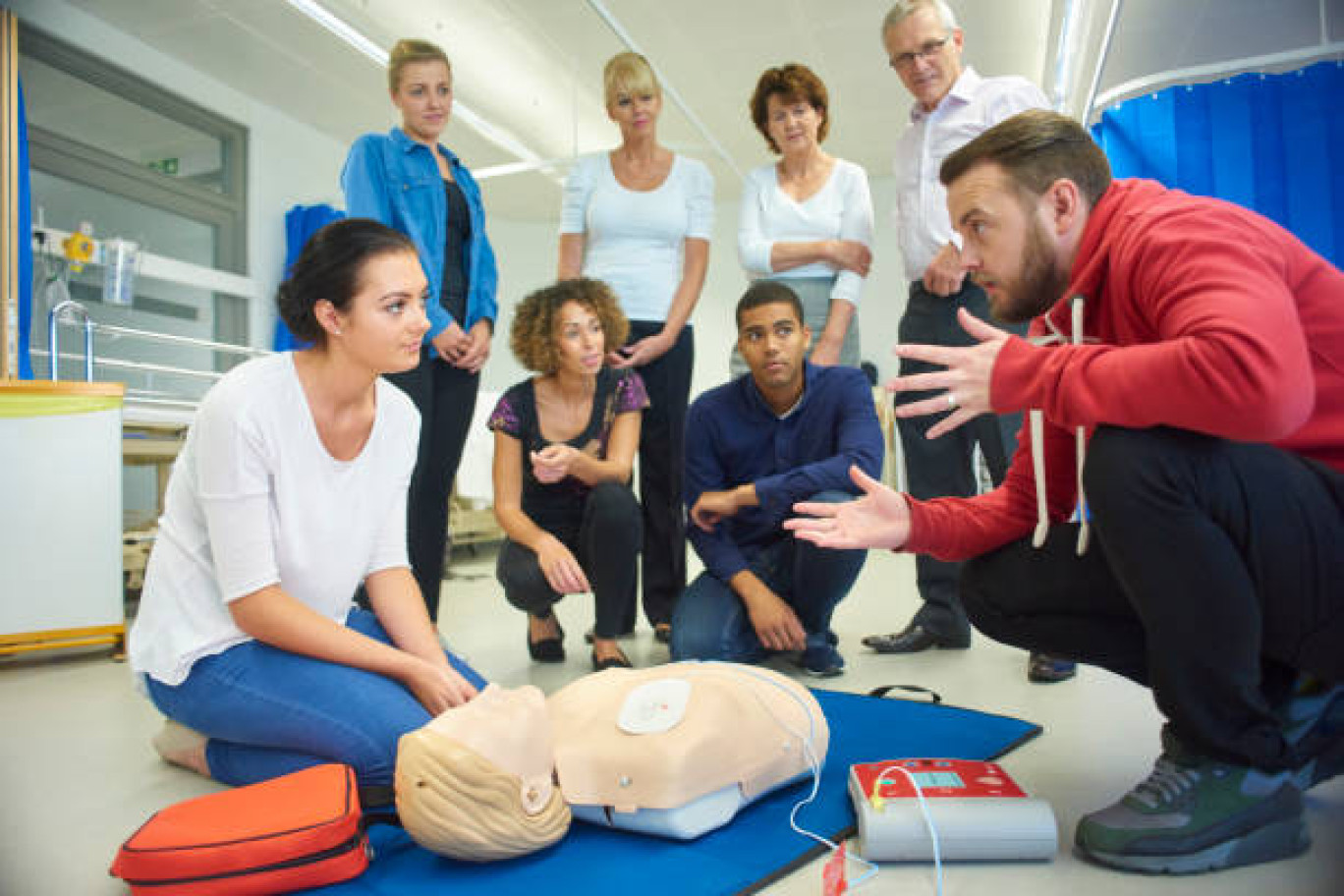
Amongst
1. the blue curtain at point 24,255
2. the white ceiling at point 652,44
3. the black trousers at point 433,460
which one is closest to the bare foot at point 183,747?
the black trousers at point 433,460

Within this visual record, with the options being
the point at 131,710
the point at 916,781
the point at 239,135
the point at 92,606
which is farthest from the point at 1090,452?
the point at 239,135

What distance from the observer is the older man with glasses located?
6.96 ft

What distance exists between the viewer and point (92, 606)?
245 cm

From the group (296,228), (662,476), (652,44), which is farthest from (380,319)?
(296,228)

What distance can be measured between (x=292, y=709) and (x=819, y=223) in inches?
72.6

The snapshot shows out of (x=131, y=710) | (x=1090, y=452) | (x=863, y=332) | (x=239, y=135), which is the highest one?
(x=239, y=135)

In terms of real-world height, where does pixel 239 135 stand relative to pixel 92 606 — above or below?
above

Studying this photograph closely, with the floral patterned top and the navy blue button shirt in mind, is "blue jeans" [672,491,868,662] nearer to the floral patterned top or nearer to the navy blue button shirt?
the navy blue button shirt

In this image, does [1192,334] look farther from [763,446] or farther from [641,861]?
[763,446]

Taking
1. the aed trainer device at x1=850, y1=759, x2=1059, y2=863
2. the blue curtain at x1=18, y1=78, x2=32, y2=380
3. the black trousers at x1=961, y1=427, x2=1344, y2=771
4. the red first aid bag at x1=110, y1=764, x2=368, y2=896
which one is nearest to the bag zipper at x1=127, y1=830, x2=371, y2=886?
the red first aid bag at x1=110, y1=764, x2=368, y2=896

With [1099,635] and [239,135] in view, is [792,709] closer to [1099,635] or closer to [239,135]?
[1099,635]

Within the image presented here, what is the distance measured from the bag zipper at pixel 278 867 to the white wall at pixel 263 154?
504cm

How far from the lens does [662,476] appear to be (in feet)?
7.90

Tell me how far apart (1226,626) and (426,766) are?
0.90 metres
